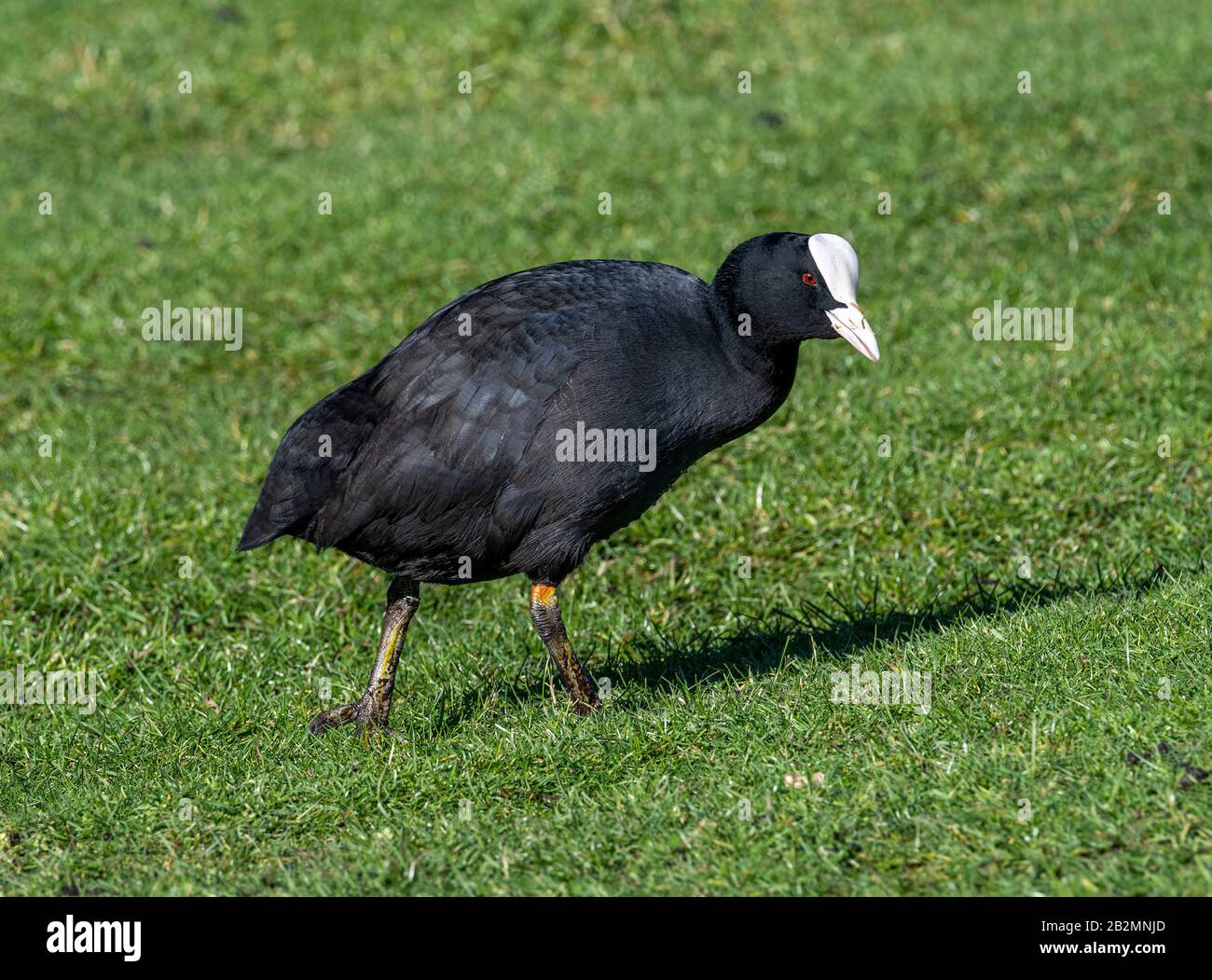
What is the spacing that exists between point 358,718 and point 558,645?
792 millimetres

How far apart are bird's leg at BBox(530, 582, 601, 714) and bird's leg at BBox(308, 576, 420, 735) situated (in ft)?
1.60

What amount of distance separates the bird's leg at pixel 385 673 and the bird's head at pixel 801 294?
157 centimetres

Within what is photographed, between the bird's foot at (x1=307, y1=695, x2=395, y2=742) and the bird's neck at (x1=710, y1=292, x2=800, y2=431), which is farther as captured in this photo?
the bird's foot at (x1=307, y1=695, x2=395, y2=742)

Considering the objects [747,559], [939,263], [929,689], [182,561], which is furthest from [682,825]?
[939,263]

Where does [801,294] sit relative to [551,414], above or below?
above

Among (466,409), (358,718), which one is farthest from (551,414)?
(358,718)

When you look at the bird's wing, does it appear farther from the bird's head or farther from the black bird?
the bird's head

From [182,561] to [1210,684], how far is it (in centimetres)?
448

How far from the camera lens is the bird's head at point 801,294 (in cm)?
509

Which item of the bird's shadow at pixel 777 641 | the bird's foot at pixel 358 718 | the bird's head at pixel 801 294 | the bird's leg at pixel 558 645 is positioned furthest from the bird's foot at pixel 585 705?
the bird's head at pixel 801 294

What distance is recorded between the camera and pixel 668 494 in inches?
287

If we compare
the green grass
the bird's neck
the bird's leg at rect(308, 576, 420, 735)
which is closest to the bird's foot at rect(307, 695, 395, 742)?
the bird's leg at rect(308, 576, 420, 735)

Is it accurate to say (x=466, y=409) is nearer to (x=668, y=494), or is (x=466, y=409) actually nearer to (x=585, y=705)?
(x=585, y=705)

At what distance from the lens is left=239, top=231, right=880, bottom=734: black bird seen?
4.99 meters
